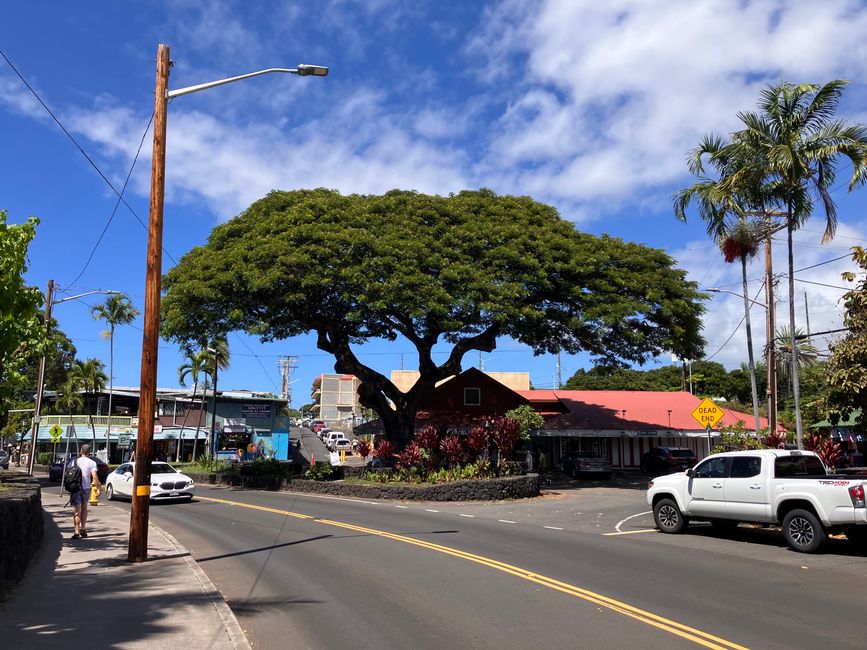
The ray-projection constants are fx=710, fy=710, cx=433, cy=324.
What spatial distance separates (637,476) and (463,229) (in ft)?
56.2

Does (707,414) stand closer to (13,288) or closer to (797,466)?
(797,466)

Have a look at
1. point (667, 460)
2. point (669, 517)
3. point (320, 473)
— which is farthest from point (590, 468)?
point (669, 517)

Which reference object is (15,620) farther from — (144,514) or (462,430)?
(462,430)

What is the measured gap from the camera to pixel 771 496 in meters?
12.8

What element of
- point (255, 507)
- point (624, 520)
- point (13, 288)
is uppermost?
point (13, 288)

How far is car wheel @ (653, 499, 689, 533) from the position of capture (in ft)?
48.9

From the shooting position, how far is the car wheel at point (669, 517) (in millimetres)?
14914

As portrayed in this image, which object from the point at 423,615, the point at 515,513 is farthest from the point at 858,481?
the point at 515,513

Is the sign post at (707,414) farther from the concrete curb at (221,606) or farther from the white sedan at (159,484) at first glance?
the white sedan at (159,484)

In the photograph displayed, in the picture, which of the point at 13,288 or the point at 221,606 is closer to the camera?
the point at 221,606

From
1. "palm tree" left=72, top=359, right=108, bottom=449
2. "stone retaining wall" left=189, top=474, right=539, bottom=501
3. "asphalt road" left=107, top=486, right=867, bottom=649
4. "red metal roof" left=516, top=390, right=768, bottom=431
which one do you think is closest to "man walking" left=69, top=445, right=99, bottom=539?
"asphalt road" left=107, top=486, right=867, bottom=649

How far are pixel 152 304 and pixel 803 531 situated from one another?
11.7 m

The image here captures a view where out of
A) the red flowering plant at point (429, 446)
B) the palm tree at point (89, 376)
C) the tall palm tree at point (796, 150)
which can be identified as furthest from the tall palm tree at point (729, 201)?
the palm tree at point (89, 376)

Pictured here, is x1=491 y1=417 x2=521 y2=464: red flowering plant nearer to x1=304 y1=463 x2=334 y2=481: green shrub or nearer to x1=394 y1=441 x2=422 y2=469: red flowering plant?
x1=394 y1=441 x2=422 y2=469: red flowering plant
